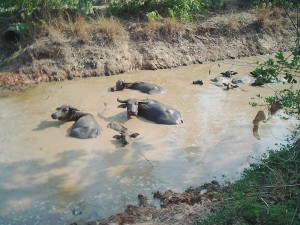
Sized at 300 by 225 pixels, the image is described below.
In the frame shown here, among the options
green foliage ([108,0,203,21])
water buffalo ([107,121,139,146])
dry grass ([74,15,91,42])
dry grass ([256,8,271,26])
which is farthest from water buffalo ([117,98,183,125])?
dry grass ([256,8,271,26])

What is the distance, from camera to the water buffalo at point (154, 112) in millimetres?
9227

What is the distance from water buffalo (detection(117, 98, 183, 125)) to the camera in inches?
363

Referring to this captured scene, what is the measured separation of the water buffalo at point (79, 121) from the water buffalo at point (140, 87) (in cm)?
216

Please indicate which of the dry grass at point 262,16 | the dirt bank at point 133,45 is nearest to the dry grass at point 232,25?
the dirt bank at point 133,45

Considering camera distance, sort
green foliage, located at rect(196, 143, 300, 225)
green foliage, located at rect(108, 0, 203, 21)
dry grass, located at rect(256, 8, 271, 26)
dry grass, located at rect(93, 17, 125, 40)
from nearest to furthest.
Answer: green foliage, located at rect(196, 143, 300, 225) < dry grass, located at rect(93, 17, 125, 40) < green foliage, located at rect(108, 0, 203, 21) < dry grass, located at rect(256, 8, 271, 26)

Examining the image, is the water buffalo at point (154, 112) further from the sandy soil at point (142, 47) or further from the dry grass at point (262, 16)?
the dry grass at point (262, 16)

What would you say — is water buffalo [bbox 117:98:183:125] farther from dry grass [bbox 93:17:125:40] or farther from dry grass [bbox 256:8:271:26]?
dry grass [bbox 256:8:271:26]

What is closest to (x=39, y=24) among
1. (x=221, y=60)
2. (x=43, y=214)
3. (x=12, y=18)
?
(x=12, y=18)

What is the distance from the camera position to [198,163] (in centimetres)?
756

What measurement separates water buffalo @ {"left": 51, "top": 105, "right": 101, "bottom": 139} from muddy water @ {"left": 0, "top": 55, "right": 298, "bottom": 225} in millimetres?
157

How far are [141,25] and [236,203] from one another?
10.8 m

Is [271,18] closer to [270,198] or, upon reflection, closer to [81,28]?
[81,28]

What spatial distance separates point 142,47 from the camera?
1377 centimetres

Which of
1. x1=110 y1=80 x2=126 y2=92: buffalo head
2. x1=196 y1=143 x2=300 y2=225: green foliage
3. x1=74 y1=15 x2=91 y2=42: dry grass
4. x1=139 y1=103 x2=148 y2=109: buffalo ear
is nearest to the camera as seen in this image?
x1=196 y1=143 x2=300 y2=225: green foliage
